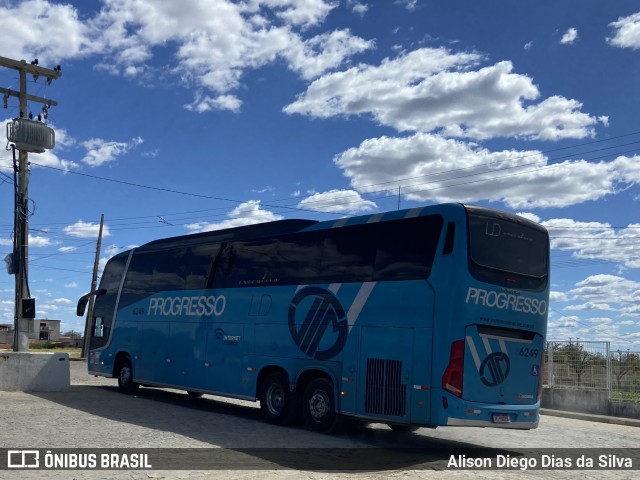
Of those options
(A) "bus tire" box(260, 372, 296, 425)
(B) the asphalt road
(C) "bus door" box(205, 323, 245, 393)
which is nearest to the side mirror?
(B) the asphalt road

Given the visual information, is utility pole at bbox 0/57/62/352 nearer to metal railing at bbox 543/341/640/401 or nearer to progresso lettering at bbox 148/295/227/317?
progresso lettering at bbox 148/295/227/317

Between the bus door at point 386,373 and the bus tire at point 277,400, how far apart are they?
208 centimetres

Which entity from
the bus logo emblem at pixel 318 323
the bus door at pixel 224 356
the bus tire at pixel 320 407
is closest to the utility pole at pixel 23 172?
the bus door at pixel 224 356

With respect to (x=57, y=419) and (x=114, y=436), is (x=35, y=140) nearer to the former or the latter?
(x=57, y=419)

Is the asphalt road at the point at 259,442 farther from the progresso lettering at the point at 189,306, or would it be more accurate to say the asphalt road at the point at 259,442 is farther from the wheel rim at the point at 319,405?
the progresso lettering at the point at 189,306

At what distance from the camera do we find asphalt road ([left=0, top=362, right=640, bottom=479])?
9.25 meters

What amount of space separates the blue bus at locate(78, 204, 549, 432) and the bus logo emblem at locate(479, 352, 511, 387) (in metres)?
0.03

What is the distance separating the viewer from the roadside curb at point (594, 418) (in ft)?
58.2

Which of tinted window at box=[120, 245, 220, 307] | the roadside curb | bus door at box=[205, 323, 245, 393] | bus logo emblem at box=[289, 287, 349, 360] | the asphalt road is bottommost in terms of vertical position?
the roadside curb

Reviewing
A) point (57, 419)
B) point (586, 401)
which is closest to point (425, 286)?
point (57, 419)

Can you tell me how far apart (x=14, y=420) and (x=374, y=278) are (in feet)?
22.8

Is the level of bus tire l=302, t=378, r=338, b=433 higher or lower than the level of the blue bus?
lower

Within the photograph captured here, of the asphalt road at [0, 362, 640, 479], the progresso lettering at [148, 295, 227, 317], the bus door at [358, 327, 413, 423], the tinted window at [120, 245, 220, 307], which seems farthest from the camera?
the tinted window at [120, 245, 220, 307]

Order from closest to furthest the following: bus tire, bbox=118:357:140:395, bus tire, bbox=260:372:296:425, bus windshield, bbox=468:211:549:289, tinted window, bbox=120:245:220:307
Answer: bus windshield, bbox=468:211:549:289, bus tire, bbox=260:372:296:425, tinted window, bbox=120:245:220:307, bus tire, bbox=118:357:140:395
